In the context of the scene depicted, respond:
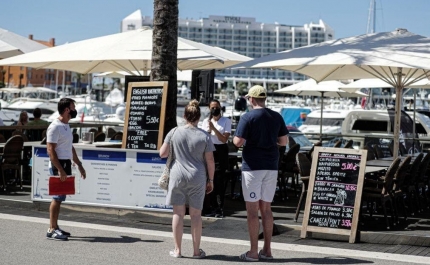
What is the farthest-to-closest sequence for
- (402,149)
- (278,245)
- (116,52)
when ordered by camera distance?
1. (402,149)
2. (116,52)
3. (278,245)

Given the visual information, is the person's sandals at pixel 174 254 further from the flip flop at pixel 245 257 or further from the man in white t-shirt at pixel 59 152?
the man in white t-shirt at pixel 59 152

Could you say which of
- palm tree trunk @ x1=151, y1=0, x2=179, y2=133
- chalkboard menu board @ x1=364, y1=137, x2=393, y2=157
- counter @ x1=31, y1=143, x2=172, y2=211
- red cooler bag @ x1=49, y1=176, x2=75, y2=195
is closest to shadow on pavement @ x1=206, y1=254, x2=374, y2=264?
red cooler bag @ x1=49, y1=176, x2=75, y2=195

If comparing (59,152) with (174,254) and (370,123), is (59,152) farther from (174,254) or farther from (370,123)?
(370,123)

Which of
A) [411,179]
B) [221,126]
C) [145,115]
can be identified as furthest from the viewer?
[411,179]

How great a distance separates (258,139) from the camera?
29.9 feet

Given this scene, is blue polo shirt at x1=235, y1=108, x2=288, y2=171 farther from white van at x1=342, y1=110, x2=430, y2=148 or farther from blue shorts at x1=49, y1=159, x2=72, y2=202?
white van at x1=342, y1=110, x2=430, y2=148

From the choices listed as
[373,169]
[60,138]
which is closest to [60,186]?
Answer: [60,138]

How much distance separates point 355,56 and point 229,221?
311 cm

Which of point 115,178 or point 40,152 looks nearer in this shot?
point 115,178

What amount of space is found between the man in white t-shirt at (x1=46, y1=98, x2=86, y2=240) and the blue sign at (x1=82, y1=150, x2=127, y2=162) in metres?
1.80

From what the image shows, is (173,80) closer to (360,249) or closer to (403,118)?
(360,249)

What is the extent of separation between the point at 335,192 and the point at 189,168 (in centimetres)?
274

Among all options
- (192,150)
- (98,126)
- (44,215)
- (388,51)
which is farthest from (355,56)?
(98,126)

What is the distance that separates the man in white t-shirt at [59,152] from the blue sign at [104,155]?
1.80m
